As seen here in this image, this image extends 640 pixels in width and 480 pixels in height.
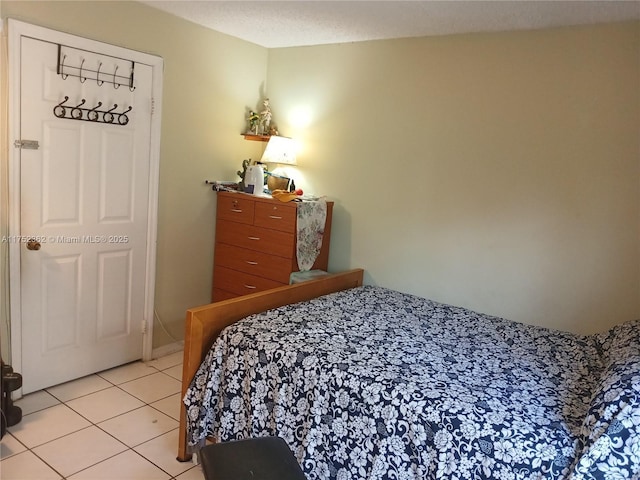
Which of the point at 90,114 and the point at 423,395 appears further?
the point at 90,114

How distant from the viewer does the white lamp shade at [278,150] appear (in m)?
3.77

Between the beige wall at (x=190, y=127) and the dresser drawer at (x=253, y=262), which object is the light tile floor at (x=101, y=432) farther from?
the dresser drawer at (x=253, y=262)

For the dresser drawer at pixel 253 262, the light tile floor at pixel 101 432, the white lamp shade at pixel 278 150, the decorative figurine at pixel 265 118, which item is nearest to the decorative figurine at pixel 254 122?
the decorative figurine at pixel 265 118

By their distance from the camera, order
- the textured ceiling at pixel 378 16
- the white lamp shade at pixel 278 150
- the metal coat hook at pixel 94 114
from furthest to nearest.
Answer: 1. the white lamp shade at pixel 278 150
2. the metal coat hook at pixel 94 114
3. the textured ceiling at pixel 378 16

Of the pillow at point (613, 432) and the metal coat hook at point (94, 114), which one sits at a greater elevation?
the metal coat hook at point (94, 114)

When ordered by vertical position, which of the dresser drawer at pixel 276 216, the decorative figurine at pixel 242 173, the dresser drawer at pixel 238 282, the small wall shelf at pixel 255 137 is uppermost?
the small wall shelf at pixel 255 137

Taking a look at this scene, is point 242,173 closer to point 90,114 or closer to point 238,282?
point 238,282

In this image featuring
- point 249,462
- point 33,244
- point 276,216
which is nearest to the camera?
point 249,462

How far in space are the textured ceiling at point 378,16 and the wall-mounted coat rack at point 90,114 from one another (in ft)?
2.28

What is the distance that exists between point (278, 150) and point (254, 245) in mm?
728

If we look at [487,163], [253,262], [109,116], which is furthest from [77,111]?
[487,163]

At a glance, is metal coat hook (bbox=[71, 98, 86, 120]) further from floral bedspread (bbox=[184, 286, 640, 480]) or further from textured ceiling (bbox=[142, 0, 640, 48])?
floral bedspread (bbox=[184, 286, 640, 480])

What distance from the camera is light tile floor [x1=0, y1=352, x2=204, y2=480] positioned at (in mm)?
2344

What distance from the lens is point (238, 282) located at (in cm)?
373
